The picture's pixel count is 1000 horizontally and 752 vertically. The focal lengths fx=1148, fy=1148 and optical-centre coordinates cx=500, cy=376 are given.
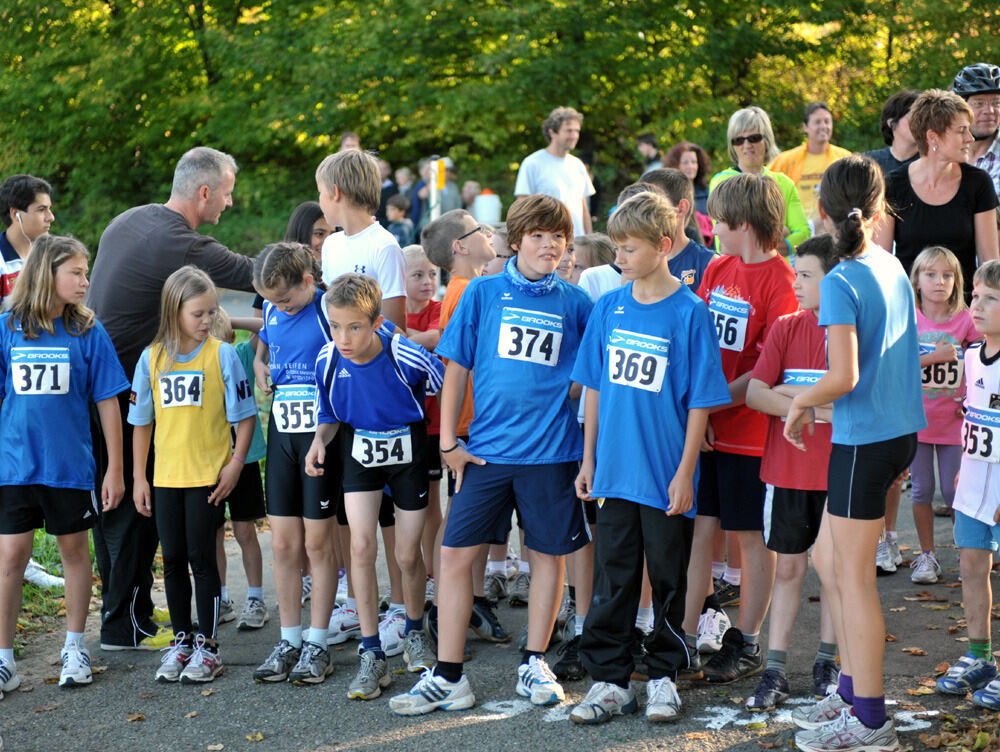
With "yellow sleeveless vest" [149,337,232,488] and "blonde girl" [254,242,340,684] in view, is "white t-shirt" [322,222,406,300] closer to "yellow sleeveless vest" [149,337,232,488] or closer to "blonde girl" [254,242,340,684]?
"blonde girl" [254,242,340,684]

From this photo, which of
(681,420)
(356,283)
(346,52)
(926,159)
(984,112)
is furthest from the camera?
(346,52)

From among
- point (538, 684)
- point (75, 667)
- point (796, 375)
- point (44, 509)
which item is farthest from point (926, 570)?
point (44, 509)

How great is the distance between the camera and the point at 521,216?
4.65 m

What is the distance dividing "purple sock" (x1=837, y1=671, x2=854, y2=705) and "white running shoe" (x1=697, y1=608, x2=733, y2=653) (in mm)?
886

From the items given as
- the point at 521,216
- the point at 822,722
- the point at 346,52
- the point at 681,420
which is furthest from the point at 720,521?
the point at 346,52

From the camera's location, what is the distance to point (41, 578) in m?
6.66

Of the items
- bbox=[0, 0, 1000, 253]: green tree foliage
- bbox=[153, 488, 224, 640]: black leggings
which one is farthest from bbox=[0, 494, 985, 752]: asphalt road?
bbox=[0, 0, 1000, 253]: green tree foliage

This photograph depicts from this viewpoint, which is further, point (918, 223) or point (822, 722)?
point (918, 223)

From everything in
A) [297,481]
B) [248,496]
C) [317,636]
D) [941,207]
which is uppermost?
[941,207]

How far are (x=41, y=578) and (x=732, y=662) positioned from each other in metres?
4.09

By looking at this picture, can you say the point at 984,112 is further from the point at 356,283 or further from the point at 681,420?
the point at 356,283

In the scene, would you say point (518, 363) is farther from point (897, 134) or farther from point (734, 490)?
point (897, 134)

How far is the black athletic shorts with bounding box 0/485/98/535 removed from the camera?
512 centimetres

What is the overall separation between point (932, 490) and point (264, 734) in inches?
143
